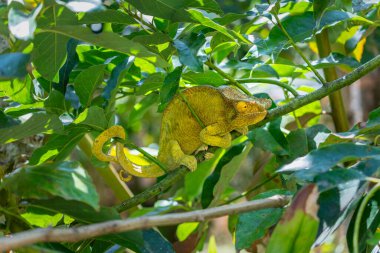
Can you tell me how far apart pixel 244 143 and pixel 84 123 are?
0.47 metres

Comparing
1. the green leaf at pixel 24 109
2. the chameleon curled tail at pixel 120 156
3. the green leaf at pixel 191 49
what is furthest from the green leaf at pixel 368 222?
the green leaf at pixel 24 109

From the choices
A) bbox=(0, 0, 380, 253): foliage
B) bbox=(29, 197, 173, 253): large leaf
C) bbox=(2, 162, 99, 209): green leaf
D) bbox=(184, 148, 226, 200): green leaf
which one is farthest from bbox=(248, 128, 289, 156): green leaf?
bbox=(2, 162, 99, 209): green leaf

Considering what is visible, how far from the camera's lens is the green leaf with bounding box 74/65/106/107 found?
112cm

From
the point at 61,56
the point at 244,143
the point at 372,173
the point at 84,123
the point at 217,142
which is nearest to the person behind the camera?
the point at 372,173

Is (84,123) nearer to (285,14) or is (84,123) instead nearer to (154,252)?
(154,252)

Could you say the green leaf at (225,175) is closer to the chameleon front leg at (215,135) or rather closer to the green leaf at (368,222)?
the chameleon front leg at (215,135)

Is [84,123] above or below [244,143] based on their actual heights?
above

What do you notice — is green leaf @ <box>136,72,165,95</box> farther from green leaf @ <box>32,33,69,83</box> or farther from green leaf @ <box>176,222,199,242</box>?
green leaf @ <box>176,222,199,242</box>

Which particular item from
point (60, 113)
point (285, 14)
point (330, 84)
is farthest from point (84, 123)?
point (285, 14)

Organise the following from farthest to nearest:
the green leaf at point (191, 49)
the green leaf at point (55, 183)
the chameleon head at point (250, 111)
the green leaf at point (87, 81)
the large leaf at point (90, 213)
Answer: the chameleon head at point (250, 111)
the green leaf at point (87, 81)
the green leaf at point (191, 49)
the large leaf at point (90, 213)
the green leaf at point (55, 183)

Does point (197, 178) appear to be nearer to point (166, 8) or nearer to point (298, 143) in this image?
point (298, 143)

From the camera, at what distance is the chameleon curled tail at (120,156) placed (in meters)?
1.17

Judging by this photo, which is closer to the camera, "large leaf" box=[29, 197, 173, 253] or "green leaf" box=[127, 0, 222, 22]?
"large leaf" box=[29, 197, 173, 253]

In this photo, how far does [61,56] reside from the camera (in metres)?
1.01
